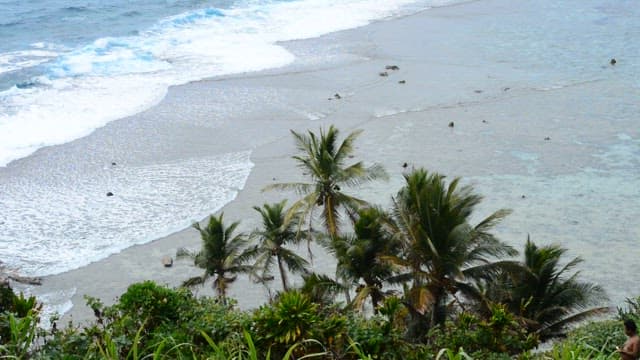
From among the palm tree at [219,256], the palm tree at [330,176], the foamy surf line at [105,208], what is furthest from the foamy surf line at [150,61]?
the palm tree at [330,176]

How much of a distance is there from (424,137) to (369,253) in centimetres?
1637

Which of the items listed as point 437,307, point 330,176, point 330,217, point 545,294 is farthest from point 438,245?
point 330,176

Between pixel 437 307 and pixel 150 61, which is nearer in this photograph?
pixel 437 307

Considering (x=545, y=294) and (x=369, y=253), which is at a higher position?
(x=369, y=253)

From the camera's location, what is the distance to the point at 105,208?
29.2m

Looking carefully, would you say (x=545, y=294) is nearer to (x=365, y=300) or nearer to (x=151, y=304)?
(x=365, y=300)

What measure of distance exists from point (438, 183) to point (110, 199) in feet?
50.0

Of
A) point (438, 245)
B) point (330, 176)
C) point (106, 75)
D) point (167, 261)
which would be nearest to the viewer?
point (438, 245)

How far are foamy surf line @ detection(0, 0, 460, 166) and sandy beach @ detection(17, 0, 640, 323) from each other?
1.81 m

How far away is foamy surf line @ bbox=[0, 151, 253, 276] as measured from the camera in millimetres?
26188

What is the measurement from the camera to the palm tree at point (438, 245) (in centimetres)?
1825

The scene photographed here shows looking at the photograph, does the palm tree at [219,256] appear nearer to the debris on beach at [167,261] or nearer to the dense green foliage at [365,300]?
the dense green foliage at [365,300]

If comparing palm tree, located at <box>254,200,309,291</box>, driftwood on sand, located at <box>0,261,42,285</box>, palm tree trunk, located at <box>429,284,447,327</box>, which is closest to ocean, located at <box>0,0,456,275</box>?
driftwood on sand, located at <box>0,261,42,285</box>

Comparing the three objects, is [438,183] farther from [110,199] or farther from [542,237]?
[110,199]
